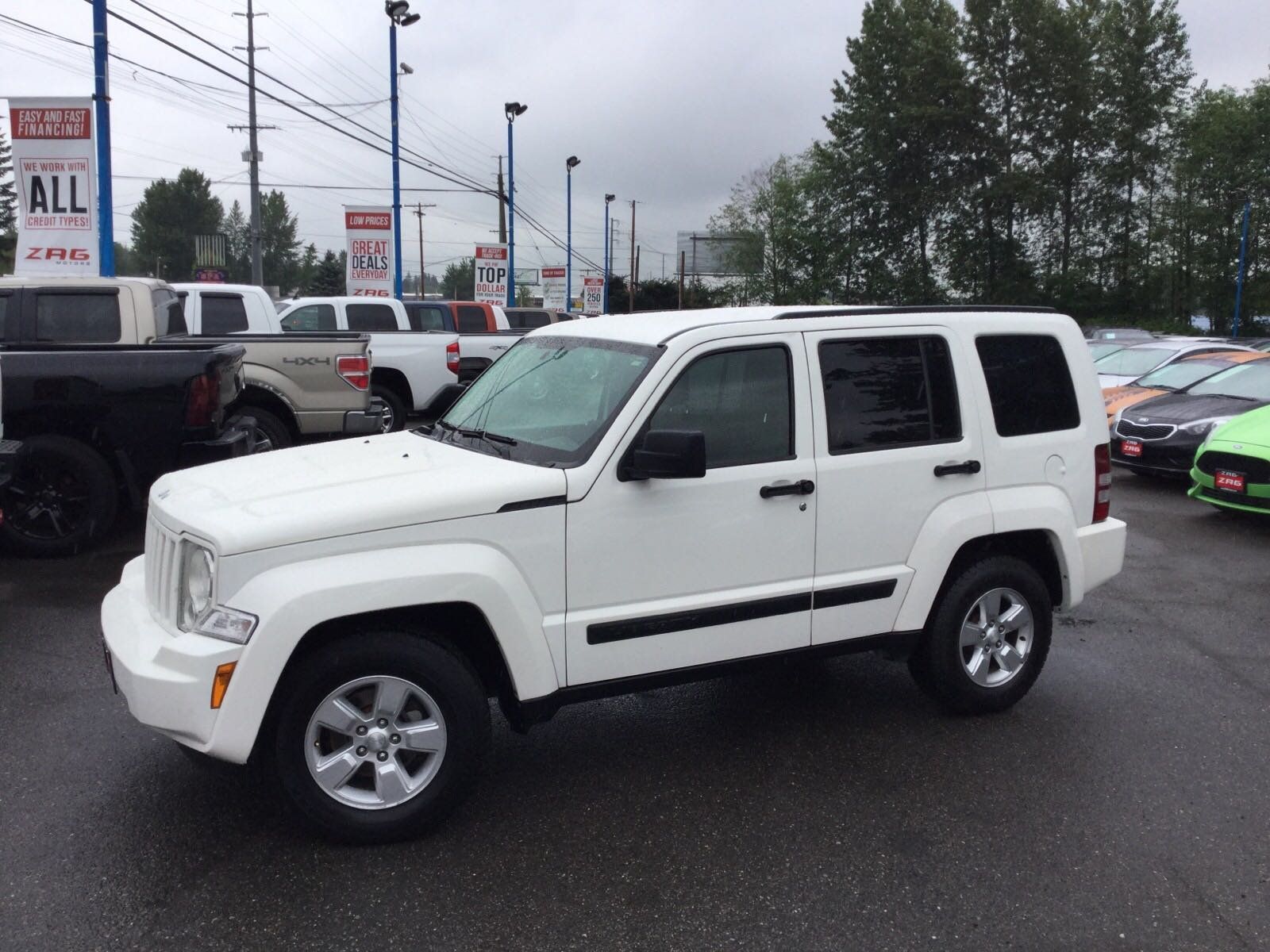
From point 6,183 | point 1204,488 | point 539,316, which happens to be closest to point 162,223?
point 6,183

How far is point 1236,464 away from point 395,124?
23373mm

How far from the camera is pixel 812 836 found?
3977 millimetres

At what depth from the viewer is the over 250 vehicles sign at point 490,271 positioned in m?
30.9

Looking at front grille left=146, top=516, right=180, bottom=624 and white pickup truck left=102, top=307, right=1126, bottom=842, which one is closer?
white pickup truck left=102, top=307, right=1126, bottom=842

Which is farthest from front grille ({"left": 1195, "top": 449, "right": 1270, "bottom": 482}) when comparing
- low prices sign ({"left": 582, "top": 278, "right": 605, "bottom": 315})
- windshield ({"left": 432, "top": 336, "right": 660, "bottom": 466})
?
low prices sign ({"left": 582, "top": 278, "right": 605, "bottom": 315})

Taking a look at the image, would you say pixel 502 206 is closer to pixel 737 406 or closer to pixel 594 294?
pixel 594 294

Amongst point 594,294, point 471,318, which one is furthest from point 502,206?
point 471,318

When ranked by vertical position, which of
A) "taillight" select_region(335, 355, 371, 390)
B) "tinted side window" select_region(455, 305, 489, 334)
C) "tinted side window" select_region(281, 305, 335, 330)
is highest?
"tinted side window" select_region(455, 305, 489, 334)

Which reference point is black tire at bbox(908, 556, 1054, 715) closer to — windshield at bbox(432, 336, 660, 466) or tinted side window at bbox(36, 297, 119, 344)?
windshield at bbox(432, 336, 660, 466)

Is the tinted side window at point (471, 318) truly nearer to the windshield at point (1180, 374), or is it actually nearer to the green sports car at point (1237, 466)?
the windshield at point (1180, 374)

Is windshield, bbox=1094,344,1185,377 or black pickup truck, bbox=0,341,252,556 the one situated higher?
windshield, bbox=1094,344,1185,377

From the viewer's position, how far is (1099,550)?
528 centimetres

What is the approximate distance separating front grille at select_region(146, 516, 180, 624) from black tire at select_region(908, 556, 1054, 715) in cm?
316

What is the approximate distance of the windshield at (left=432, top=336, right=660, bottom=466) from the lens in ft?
14.0
